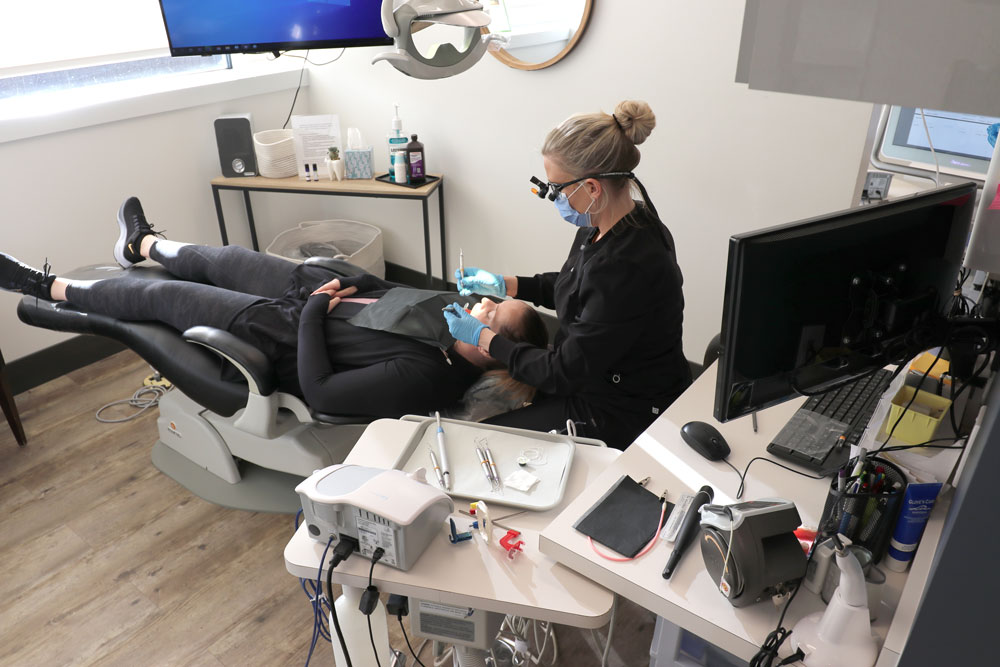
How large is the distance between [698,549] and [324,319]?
1.40 metres

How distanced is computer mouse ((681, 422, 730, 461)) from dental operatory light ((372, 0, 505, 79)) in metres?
0.82

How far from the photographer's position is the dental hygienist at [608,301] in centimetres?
162

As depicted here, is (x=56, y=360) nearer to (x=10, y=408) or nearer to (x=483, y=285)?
(x=10, y=408)

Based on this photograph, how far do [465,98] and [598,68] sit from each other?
656 mm

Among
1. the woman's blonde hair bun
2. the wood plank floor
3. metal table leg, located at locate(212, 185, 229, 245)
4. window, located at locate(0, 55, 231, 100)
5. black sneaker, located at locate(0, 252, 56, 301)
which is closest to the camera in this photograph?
the woman's blonde hair bun

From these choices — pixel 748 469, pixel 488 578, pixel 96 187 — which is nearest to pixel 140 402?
pixel 96 187

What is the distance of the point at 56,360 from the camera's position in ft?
9.66

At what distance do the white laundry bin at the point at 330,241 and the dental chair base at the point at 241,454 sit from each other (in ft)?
4.18

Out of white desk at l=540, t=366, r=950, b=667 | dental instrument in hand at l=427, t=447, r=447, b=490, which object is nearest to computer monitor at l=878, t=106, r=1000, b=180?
white desk at l=540, t=366, r=950, b=667

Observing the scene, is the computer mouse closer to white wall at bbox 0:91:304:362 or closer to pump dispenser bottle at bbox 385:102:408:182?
pump dispenser bottle at bbox 385:102:408:182

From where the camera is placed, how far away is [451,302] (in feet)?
7.19

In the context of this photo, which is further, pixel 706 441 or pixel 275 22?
pixel 275 22

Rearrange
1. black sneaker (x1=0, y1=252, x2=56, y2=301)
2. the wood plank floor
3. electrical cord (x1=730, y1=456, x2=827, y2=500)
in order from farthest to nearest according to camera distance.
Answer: black sneaker (x1=0, y1=252, x2=56, y2=301) < the wood plank floor < electrical cord (x1=730, y1=456, x2=827, y2=500)

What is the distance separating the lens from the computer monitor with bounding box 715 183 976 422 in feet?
3.37
